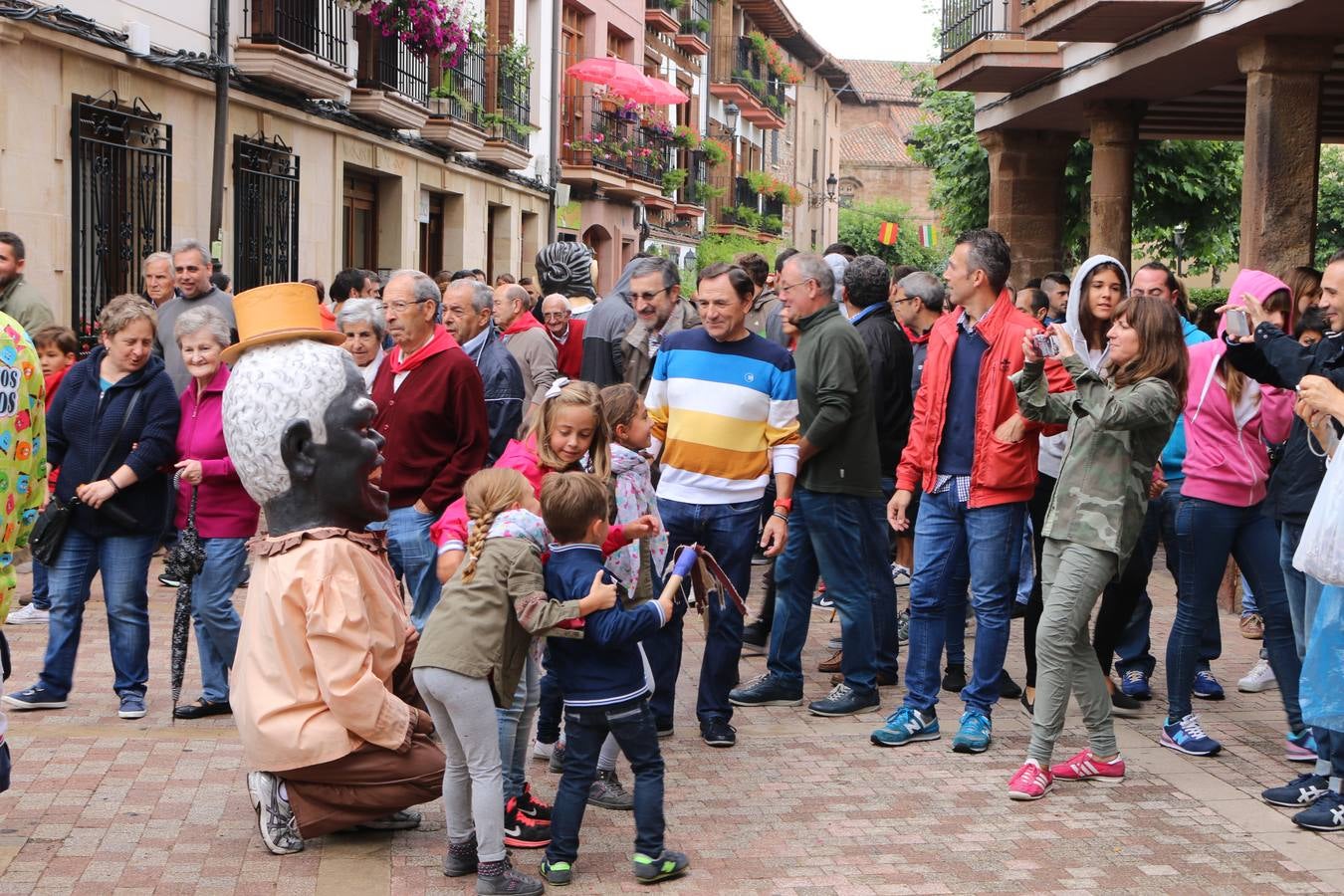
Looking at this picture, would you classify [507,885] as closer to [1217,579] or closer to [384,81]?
[1217,579]

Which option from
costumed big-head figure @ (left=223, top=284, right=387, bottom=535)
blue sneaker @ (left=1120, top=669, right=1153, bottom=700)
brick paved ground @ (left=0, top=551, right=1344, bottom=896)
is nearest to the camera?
brick paved ground @ (left=0, top=551, right=1344, bottom=896)

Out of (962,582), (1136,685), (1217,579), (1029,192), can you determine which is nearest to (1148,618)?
(1136,685)

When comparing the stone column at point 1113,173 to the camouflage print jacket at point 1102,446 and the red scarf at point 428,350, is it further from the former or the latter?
the red scarf at point 428,350

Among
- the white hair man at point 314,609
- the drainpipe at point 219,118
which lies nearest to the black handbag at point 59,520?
the white hair man at point 314,609

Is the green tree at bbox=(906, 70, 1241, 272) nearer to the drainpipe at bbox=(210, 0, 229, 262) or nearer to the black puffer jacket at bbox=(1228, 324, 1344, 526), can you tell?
the drainpipe at bbox=(210, 0, 229, 262)

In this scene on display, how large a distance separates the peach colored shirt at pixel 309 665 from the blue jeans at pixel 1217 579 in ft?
10.8

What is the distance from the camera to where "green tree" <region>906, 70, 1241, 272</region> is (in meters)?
22.2

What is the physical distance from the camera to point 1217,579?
20.9 feet

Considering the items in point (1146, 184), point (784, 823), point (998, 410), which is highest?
point (1146, 184)

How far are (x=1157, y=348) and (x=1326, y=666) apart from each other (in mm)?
1281

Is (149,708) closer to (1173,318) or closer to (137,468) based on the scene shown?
(137,468)

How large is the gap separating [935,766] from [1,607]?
3.52m

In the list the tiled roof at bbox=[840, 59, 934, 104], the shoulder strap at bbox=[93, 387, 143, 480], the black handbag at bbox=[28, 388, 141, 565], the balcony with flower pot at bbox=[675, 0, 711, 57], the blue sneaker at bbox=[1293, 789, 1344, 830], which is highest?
the tiled roof at bbox=[840, 59, 934, 104]

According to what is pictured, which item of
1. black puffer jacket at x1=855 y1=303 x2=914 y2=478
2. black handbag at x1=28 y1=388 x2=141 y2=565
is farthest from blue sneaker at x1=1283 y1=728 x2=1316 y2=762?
black handbag at x1=28 y1=388 x2=141 y2=565
